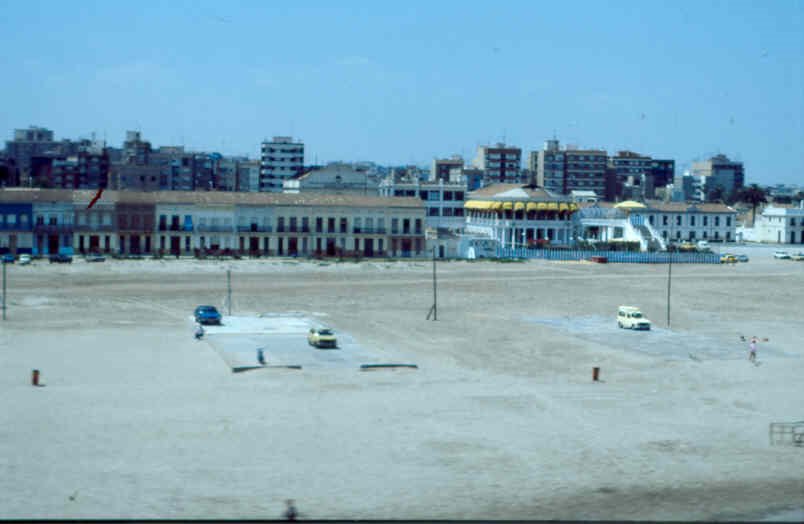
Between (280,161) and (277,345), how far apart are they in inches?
4084

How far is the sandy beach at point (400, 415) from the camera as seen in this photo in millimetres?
17938

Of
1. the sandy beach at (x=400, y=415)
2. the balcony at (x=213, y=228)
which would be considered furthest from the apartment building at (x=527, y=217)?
the sandy beach at (x=400, y=415)

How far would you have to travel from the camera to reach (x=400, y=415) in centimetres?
2370

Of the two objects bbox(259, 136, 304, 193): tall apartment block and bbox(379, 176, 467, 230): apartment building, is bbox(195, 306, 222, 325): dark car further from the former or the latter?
bbox(259, 136, 304, 193): tall apartment block

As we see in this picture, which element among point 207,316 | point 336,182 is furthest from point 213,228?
point 207,316

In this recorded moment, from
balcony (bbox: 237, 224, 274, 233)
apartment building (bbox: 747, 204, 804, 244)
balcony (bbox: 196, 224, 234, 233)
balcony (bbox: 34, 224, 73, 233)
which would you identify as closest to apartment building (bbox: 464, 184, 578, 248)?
balcony (bbox: 237, 224, 274, 233)

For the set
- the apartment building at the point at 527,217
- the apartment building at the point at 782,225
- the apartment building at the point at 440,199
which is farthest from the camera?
the apartment building at the point at 782,225

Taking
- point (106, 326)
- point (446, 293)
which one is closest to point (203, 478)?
point (106, 326)

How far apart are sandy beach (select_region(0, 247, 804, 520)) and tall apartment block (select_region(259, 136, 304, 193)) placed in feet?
293

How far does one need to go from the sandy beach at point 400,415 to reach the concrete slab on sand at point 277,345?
20 centimetres

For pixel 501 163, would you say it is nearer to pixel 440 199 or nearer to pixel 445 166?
pixel 445 166

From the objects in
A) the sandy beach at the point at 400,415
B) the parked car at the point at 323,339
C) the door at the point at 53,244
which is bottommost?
the sandy beach at the point at 400,415

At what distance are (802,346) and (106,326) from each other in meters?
24.1

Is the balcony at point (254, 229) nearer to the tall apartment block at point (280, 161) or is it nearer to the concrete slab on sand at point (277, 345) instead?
the concrete slab on sand at point (277, 345)
